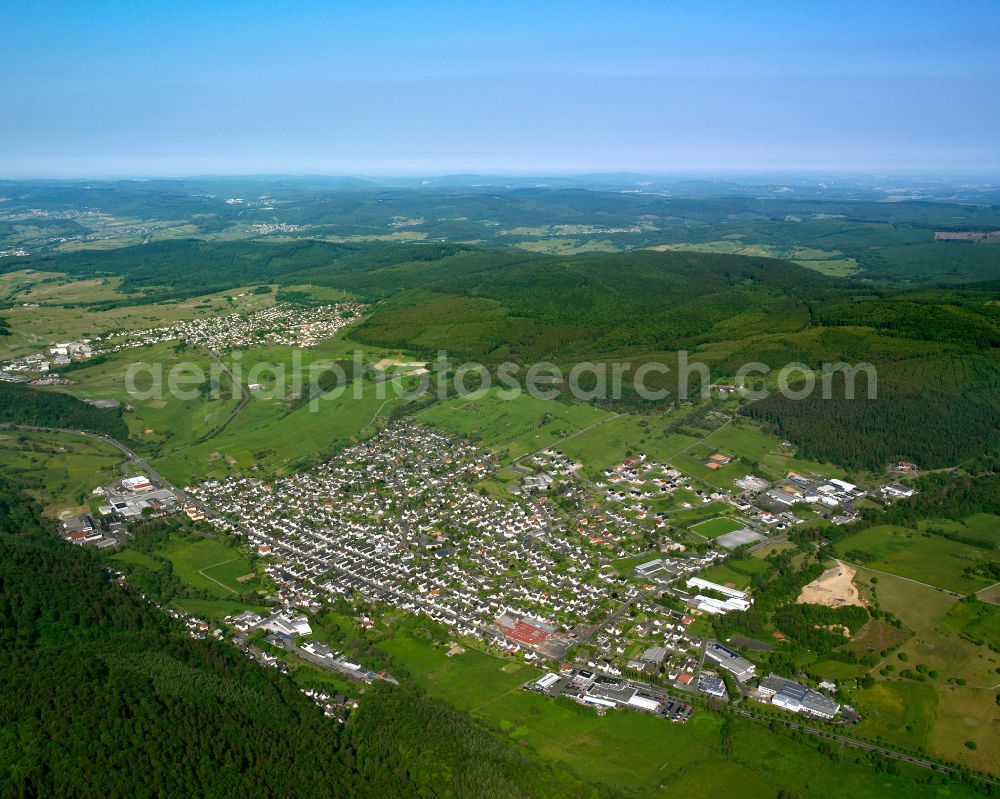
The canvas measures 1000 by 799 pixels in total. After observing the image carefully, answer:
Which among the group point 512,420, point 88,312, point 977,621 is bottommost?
point 977,621

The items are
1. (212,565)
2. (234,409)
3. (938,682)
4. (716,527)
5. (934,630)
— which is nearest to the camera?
(938,682)

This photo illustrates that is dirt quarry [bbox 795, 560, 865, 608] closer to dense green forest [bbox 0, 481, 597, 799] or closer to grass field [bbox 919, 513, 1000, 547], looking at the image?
grass field [bbox 919, 513, 1000, 547]

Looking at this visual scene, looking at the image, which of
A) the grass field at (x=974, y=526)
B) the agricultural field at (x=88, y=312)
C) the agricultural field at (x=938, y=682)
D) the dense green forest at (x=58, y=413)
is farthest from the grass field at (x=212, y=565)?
the agricultural field at (x=88, y=312)

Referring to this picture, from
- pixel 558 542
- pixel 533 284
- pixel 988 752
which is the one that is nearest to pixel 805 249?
pixel 533 284

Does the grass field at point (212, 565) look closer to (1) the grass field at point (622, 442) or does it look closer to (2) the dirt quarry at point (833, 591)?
(1) the grass field at point (622, 442)

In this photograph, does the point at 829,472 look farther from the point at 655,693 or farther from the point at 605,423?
the point at 655,693

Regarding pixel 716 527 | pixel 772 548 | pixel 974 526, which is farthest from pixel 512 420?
pixel 974 526

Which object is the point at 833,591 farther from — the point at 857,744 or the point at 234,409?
the point at 234,409
